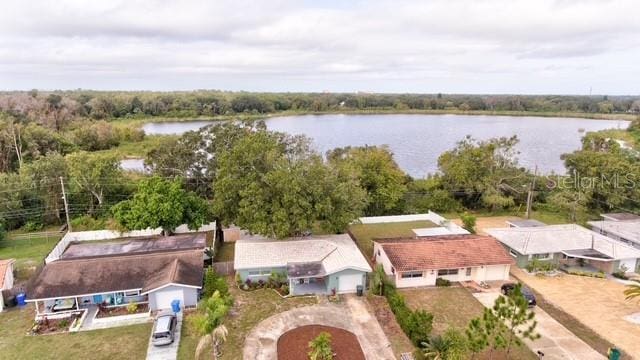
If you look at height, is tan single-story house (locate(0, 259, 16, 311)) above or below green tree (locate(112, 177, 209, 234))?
below

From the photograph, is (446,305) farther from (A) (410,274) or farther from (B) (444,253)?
(B) (444,253)

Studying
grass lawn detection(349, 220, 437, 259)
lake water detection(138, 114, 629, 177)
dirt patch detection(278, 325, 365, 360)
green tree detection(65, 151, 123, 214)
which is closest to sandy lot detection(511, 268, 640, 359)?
grass lawn detection(349, 220, 437, 259)

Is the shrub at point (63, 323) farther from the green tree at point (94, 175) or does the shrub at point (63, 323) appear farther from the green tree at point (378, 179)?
the green tree at point (378, 179)

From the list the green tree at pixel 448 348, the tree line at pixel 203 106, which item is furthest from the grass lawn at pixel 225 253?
the tree line at pixel 203 106

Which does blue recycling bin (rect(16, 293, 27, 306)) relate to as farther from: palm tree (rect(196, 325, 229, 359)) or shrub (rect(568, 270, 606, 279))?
shrub (rect(568, 270, 606, 279))

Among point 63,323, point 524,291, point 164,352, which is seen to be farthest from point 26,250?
point 524,291

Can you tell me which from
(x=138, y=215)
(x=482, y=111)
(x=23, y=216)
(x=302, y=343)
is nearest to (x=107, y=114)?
(x=23, y=216)

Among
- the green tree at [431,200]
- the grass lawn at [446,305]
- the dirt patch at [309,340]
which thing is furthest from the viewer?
the green tree at [431,200]
